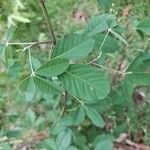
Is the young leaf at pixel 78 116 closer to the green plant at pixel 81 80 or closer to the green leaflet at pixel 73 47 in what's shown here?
the green plant at pixel 81 80

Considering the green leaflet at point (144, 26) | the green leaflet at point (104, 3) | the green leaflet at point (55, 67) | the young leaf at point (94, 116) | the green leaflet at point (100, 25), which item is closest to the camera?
the green leaflet at point (55, 67)

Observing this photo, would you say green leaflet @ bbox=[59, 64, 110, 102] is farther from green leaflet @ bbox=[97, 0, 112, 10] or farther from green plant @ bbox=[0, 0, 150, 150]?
green leaflet @ bbox=[97, 0, 112, 10]

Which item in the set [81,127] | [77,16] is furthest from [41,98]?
[77,16]

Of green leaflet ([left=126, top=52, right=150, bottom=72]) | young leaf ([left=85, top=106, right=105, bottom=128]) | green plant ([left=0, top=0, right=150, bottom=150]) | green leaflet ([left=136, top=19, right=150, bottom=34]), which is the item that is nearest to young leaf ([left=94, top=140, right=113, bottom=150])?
green plant ([left=0, top=0, right=150, bottom=150])

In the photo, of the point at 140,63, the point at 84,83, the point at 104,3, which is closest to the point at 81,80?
the point at 84,83

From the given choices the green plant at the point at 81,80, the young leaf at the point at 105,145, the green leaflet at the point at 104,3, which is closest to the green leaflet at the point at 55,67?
the green plant at the point at 81,80

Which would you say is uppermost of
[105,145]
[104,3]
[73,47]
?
[104,3]

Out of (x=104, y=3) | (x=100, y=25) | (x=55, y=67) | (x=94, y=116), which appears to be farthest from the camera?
(x=94, y=116)

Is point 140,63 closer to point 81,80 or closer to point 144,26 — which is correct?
point 144,26
